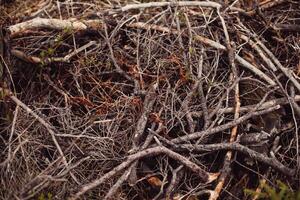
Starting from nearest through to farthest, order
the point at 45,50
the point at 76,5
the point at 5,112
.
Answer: the point at 5,112 → the point at 45,50 → the point at 76,5

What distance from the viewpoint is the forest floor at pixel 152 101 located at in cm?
205

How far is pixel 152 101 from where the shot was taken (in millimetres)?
2236

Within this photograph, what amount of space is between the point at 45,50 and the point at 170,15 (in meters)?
0.77

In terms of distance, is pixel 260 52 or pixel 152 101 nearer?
pixel 152 101

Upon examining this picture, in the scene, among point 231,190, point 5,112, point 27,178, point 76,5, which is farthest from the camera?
point 76,5

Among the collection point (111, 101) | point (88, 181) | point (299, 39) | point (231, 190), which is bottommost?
point (231, 190)

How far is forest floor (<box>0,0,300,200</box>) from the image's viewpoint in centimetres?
205

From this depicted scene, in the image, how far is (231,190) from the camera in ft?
6.89

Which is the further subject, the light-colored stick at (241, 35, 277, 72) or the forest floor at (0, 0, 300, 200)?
the light-colored stick at (241, 35, 277, 72)

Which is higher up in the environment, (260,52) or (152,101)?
(260,52)

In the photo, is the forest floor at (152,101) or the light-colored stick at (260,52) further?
the light-colored stick at (260,52)

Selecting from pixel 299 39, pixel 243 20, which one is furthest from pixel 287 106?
pixel 243 20

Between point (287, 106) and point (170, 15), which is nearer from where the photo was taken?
point (287, 106)

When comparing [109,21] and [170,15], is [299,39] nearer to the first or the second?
[170,15]
